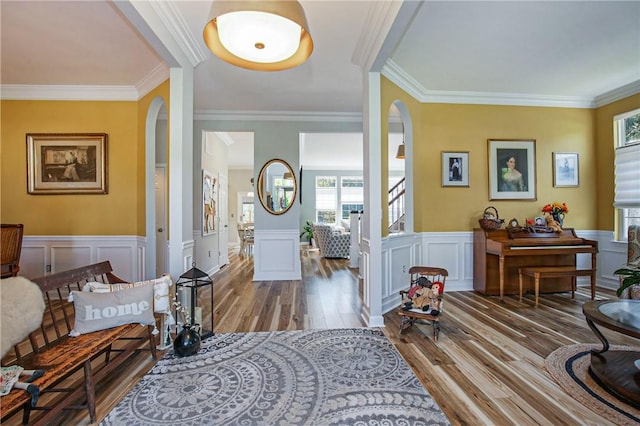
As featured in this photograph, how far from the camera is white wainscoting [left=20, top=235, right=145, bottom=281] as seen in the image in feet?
13.0

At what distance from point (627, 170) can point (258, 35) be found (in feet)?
16.9

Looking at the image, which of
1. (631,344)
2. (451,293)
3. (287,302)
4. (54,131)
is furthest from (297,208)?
(631,344)

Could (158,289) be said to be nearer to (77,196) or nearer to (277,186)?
(77,196)

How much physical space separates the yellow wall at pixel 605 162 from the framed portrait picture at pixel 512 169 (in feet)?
3.41

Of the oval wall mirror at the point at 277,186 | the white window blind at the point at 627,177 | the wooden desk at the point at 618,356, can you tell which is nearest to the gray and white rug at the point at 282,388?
the wooden desk at the point at 618,356

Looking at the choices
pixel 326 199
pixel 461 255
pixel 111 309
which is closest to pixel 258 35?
pixel 111 309

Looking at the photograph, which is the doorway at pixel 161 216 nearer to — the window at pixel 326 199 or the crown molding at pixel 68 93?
the crown molding at pixel 68 93

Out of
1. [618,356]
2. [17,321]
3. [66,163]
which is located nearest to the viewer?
[17,321]

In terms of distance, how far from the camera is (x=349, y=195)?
11.3 metres

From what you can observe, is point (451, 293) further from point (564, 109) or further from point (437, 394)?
point (564, 109)

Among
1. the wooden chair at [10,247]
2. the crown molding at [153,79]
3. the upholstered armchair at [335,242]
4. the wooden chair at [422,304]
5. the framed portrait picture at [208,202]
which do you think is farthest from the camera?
the upholstered armchair at [335,242]

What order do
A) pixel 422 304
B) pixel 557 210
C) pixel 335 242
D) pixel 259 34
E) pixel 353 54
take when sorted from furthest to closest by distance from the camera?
pixel 335 242 < pixel 557 210 < pixel 353 54 < pixel 422 304 < pixel 259 34

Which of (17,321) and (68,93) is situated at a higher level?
(68,93)

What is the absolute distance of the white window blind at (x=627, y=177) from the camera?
3.85 metres
